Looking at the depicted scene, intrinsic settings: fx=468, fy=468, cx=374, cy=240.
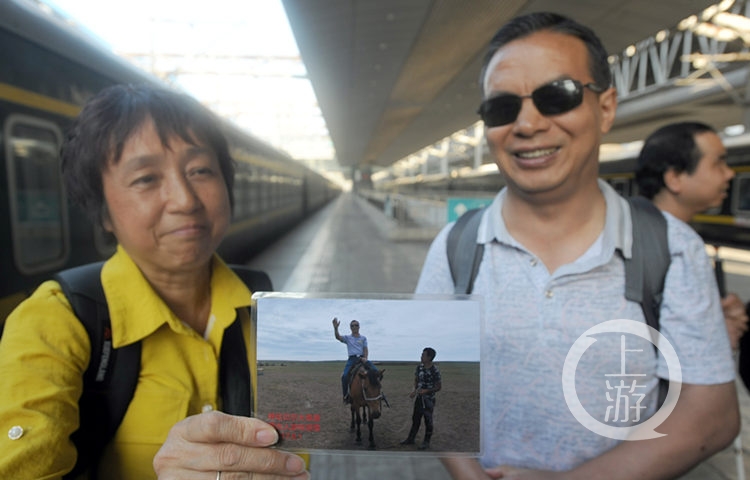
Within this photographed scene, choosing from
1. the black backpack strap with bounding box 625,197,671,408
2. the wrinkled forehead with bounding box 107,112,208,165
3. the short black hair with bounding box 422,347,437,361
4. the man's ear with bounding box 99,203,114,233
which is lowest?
the short black hair with bounding box 422,347,437,361

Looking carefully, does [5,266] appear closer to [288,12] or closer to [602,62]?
[602,62]

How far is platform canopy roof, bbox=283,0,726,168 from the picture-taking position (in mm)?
5531

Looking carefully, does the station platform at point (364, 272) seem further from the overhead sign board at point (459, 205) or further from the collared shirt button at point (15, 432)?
the overhead sign board at point (459, 205)

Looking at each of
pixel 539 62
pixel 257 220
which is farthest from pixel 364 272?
pixel 539 62

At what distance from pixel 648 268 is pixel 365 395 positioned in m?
0.89

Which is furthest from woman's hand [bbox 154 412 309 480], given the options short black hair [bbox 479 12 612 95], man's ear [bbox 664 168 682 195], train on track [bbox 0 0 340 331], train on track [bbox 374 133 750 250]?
train on track [bbox 374 133 750 250]

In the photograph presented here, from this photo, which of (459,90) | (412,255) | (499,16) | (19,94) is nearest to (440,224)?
(412,255)

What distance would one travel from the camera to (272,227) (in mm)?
14359

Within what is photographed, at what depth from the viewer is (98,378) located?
43.9 inches

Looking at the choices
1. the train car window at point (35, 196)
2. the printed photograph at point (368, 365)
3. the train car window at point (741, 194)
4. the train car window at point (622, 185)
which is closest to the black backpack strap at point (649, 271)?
the printed photograph at point (368, 365)

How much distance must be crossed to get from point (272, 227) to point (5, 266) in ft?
36.9

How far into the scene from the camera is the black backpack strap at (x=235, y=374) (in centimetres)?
129

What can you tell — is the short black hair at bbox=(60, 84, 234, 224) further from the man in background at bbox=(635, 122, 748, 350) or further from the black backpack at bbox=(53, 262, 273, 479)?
the man in background at bbox=(635, 122, 748, 350)

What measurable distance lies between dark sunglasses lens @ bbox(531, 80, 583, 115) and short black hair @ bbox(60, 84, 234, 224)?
0.92 m
